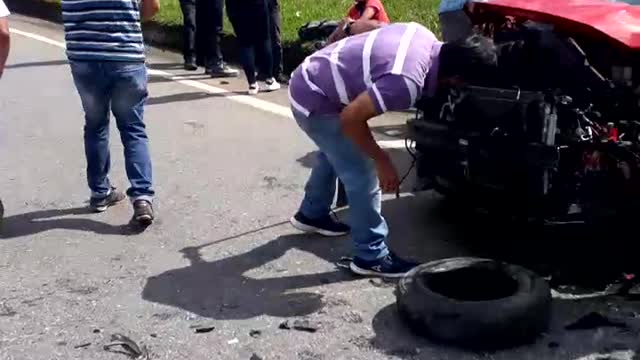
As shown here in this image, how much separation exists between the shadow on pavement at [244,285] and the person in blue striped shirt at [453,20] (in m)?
1.64

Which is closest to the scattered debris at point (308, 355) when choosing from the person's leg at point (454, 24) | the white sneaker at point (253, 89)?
the person's leg at point (454, 24)

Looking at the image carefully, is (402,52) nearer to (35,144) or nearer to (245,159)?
(245,159)

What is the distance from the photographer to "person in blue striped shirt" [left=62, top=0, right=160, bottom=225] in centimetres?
592

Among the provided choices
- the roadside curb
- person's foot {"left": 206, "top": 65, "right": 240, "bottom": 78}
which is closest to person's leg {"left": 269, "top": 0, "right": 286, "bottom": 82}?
the roadside curb

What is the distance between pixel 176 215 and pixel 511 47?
2.35m

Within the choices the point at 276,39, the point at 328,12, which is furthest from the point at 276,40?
the point at 328,12

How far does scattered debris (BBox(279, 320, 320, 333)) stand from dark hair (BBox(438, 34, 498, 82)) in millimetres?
1194

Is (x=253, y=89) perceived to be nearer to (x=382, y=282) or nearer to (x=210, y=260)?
(x=210, y=260)

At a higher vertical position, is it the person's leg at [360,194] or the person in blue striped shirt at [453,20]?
the person in blue striped shirt at [453,20]

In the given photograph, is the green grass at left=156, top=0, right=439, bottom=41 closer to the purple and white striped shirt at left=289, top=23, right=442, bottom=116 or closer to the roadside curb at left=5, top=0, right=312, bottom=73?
the roadside curb at left=5, top=0, right=312, bottom=73

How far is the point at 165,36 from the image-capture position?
13.4 meters

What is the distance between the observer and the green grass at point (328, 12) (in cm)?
1121

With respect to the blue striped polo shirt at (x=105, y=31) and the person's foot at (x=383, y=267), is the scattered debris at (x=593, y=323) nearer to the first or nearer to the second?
the person's foot at (x=383, y=267)

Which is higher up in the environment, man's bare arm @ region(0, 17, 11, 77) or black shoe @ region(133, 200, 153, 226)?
man's bare arm @ region(0, 17, 11, 77)
